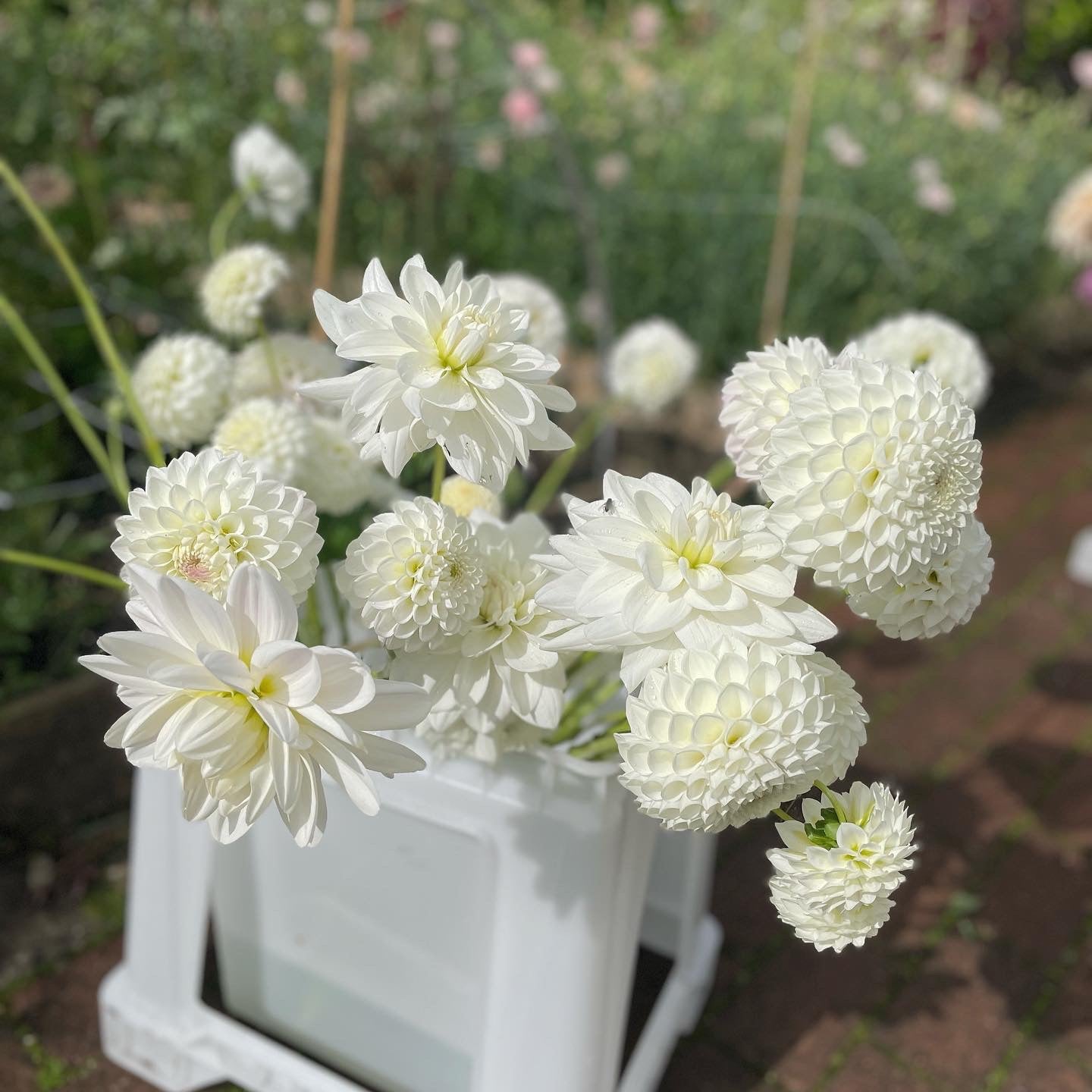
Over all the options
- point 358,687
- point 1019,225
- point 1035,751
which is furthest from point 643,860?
point 1019,225

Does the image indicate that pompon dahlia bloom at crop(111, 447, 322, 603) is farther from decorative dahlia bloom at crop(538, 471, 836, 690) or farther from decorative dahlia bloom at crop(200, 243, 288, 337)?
decorative dahlia bloom at crop(200, 243, 288, 337)

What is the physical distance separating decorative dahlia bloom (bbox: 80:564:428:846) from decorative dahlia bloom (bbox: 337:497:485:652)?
71 millimetres

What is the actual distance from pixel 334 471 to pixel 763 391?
352 millimetres

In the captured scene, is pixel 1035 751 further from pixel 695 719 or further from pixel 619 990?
→ pixel 695 719

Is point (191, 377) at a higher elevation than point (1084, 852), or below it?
higher

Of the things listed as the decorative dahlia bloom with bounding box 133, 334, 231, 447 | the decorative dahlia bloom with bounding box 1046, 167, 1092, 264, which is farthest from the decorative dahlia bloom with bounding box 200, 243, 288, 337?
the decorative dahlia bloom with bounding box 1046, 167, 1092, 264

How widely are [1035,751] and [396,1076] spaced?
54.6 inches

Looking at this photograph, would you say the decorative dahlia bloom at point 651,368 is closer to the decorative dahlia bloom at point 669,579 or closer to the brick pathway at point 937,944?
the decorative dahlia bloom at point 669,579

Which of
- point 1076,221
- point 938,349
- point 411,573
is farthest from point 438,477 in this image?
point 1076,221

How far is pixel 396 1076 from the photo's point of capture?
1.09m

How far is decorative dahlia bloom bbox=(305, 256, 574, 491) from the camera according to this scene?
23.8 inches

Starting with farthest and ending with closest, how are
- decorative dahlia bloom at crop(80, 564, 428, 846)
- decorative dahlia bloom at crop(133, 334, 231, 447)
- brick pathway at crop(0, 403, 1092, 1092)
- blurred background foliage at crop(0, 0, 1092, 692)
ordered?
blurred background foliage at crop(0, 0, 1092, 692)
brick pathway at crop(0, 403, 1092, 1092)
decorative dahlia bloom at crop(133, 334, 231, 447)
decorative dahlia bloom at crop(80, 564, 428, 846)

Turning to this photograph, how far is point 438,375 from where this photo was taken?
60 centimetres

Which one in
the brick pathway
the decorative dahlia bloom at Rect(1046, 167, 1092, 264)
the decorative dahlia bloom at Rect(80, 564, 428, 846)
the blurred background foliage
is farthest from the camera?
the decorative dahlia bloom at Rect(1046, 167, 1092, 264)
